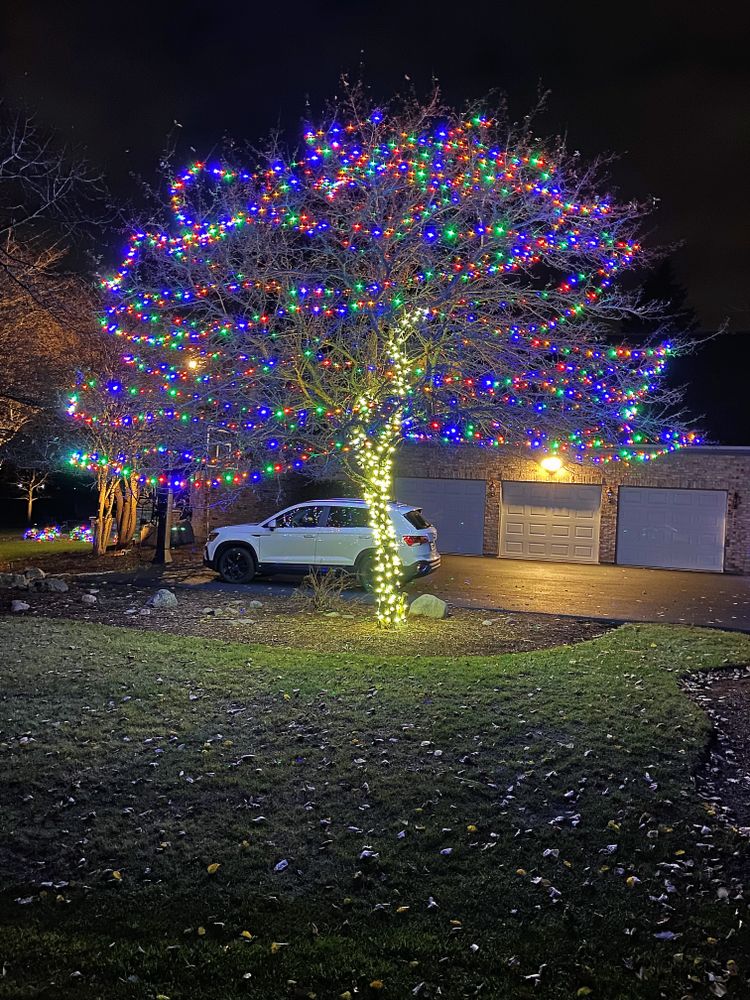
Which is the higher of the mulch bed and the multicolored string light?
the multicolored string light

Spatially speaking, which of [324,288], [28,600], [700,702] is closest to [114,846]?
[700,702]

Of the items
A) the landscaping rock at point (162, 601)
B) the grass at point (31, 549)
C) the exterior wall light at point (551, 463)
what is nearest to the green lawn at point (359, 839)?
the landscaping rock at point (162, 601)

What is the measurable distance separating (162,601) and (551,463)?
11.0m

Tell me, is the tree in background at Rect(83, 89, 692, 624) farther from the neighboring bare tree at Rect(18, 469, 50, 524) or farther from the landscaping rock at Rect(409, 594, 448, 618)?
the neighboring bare tree at Rect(18, 469, 50, 524)

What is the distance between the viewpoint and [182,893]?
13.5 ft

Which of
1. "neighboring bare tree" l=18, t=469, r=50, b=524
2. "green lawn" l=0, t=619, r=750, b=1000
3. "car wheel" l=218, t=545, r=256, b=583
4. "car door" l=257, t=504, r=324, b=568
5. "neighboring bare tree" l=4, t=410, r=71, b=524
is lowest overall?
"green lawn" l=0, t=619, r=750, b=1000

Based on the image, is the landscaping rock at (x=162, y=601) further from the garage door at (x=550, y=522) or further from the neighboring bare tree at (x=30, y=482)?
the neighboring bare tree at (x=30, y=482)

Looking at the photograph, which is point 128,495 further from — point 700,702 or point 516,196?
point 700,702

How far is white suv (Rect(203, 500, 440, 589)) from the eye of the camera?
572 inches

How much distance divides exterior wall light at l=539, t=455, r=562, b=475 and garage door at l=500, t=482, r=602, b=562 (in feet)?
1.65

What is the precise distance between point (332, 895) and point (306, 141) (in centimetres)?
906

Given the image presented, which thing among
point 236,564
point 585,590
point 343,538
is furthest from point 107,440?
point 585,590

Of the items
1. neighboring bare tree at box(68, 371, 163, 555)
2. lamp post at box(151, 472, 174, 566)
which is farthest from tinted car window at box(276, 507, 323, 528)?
lamp post at box(151, 472, 174, 566)

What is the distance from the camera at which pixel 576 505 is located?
66.4 ft
